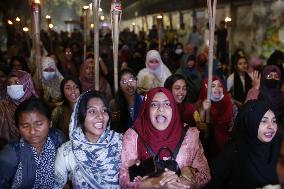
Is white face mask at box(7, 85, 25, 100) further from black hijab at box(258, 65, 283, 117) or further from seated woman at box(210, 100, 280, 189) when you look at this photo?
black hijab at box(258, 65, 283, 117)

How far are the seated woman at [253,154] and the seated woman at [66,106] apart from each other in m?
1.64

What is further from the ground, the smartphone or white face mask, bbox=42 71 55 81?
white face mask, bbox=42 71 55 81

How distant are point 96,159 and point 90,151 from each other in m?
0.06

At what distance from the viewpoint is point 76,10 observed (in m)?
21.3

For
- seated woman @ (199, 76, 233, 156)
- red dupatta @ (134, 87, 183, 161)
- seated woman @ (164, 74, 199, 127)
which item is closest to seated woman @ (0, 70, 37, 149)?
seated woman @ (164, 74, 199, 127)

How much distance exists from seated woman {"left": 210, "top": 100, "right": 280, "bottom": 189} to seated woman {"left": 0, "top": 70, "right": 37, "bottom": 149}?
201cm

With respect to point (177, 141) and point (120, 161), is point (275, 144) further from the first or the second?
point (120, 161)

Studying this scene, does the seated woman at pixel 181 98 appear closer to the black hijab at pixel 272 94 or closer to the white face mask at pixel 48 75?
the black hijab at pixel 272 94

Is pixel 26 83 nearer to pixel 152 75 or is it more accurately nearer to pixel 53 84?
pixel 53 84

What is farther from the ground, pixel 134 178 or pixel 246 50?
pixel 246 50

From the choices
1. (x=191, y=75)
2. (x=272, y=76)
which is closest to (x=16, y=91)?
(x=272, y=76)

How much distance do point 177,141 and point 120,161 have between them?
40cm

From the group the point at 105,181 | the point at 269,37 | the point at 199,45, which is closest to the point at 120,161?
the point at 105,181

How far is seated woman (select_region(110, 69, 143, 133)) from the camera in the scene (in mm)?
4406
